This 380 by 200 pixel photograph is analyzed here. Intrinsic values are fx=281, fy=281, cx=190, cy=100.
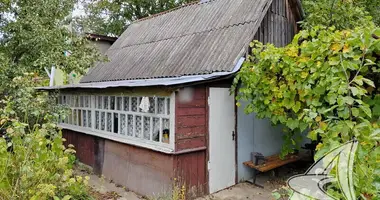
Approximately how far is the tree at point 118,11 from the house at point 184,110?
31.2 feet

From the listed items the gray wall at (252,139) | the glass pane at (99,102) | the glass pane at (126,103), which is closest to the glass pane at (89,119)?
the glass pane at (99,102)

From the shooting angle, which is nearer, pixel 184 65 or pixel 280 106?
pixel 280 106

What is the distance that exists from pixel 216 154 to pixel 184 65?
2548mm

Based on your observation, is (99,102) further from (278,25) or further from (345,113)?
(345,113)

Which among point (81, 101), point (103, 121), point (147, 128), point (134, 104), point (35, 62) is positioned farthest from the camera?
point (81, 101)

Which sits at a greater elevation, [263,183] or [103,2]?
[103,2]

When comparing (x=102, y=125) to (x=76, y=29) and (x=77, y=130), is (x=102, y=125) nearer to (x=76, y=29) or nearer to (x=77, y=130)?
(x=77, y=130)

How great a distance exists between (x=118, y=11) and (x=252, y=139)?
1470 cm

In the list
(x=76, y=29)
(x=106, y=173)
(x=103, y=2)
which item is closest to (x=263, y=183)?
(x=106, y=173)

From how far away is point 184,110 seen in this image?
534 centimetres

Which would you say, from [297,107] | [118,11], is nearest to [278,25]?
[297,107]

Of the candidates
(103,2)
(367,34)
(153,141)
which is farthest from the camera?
(103,2)

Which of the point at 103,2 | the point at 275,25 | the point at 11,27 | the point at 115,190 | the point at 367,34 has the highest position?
the point at 103,2

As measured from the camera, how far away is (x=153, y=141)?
18.7ft
